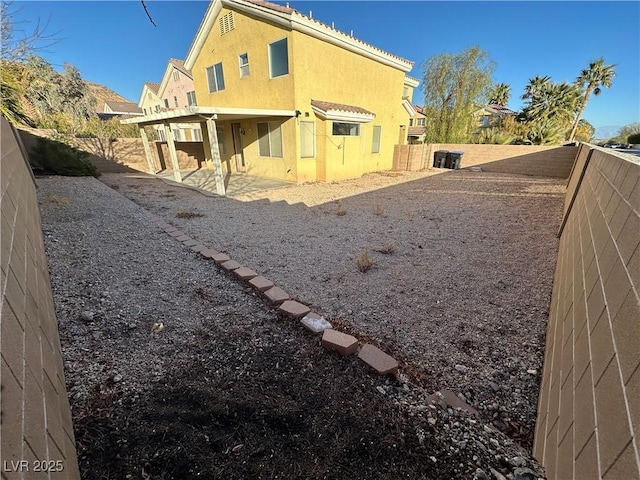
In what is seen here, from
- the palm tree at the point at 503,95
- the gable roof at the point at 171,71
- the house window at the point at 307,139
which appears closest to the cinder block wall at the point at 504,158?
the house window at the point at 307,139

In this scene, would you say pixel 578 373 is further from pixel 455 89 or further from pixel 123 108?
pixel 123 108

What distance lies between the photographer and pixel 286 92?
377 inches

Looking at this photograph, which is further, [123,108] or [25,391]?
[123,108]

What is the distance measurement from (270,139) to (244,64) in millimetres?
3213

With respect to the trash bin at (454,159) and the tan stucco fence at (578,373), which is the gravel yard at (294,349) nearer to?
the tan stucco fence at (578,373)

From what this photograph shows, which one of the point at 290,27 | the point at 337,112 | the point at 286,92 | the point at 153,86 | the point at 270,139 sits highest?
the point at 153,86

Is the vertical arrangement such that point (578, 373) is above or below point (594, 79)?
below

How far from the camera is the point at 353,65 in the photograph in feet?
36.3

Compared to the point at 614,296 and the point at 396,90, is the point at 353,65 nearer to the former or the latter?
the point at 396,90

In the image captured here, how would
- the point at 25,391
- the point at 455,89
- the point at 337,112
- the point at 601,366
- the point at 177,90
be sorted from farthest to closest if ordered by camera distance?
the point at 177,90
the point at 455,89
the point at 337,112
the point at 601,366
the point at 25,391

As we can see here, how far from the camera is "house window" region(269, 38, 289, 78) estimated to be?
30.1 feet

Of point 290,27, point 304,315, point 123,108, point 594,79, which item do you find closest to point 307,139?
point 290,27

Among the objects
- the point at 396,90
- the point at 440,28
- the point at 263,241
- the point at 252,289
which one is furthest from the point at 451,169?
the point at 252,289

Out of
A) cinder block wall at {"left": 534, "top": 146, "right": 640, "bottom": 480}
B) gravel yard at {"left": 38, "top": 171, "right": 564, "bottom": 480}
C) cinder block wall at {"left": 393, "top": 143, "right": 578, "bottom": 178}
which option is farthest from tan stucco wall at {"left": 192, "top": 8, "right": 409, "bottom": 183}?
cinder block wall at {"left": 534, "top": 146, "right": 640, "bottom": 480}
